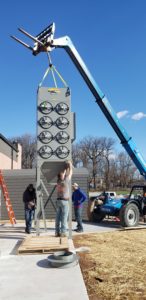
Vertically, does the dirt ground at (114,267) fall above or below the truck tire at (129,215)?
below

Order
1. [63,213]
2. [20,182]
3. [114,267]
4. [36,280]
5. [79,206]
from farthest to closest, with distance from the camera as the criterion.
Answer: [20,182]
[79,206]
[63,213]
[114,267]
[36,280]

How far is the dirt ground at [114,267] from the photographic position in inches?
207

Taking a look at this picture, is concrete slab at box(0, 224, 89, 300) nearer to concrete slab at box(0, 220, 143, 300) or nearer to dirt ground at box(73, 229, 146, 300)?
concrete slab at box(0, 220, 143, 300)

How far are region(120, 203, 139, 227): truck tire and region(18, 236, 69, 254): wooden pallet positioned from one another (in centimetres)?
571

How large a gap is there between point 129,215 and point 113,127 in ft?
11.8

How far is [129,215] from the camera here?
558 inches

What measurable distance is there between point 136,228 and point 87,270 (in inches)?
279

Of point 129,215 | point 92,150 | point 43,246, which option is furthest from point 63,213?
point 92,150

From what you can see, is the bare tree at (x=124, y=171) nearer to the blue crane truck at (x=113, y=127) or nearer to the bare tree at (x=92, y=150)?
the bare tree at (x=92, y=150)

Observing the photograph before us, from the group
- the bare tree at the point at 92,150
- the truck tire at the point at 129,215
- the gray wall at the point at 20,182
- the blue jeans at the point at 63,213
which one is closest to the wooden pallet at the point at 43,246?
the blue jeans at the point at 63,213

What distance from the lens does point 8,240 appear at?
9.95 m

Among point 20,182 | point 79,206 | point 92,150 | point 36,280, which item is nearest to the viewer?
point 36,280

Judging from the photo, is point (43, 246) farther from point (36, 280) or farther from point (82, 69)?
point (82, 69)

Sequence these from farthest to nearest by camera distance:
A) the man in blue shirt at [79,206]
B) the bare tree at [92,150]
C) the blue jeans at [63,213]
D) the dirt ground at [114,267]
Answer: the bare tree at [92,150], the man in blue shirt at [79,206], the blue jeans at [63,213], the dirt ground at [114,267]
